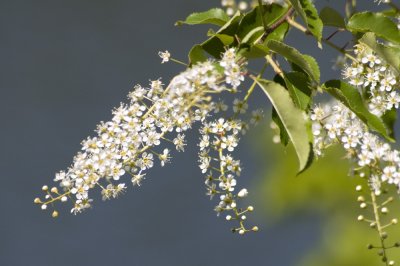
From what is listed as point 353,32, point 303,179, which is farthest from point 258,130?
point 353,32

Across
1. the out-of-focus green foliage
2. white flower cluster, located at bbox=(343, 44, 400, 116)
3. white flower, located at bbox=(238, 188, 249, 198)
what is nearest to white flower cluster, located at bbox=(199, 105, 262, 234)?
white flower, located at bbox=(238, 188, 249, 198)

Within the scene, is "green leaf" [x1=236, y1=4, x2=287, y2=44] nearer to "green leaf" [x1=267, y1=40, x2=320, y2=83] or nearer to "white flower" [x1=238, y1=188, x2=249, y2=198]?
"green leaf" [x1=267, y1=40, x2=320, y2=83]

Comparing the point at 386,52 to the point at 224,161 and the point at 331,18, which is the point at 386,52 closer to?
the point at 331,18

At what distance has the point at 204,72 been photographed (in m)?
0.85

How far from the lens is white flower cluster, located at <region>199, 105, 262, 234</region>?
3.10 ft

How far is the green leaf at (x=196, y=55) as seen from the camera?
2.99 feet

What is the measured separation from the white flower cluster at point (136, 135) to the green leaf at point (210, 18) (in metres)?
0.09

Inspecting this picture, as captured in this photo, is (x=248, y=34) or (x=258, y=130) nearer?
(x=248, y=34)

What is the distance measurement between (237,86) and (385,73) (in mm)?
200

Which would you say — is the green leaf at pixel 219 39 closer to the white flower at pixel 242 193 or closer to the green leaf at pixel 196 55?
the green leaf at pixel 196 55

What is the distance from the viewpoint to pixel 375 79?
0.93 metres

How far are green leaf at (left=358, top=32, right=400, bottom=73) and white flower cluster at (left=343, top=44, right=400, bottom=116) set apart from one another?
22mm

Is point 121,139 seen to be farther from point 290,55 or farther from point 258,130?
point 258,130

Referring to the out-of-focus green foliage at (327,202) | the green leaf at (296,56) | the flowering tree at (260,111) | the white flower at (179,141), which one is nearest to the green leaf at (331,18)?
the flowering tree at (260,111)
